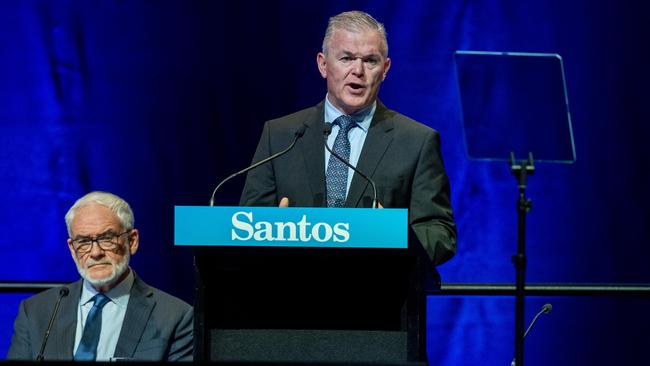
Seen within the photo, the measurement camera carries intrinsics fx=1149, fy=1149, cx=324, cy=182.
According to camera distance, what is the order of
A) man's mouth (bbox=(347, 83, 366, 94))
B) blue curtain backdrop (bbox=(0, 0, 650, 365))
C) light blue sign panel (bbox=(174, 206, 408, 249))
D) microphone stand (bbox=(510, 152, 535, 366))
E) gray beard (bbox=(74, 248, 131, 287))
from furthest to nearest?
blue curtain backdrop (bbox=(0, 0, 650, 365)), gray beard (bbox=(74, 248, 131, 287)), man's mouth (bbox=(347, 83, 366, 94)), microphone stand (bbox=(510, 152, 535, 366)), light blue sign panel (bbox=(174, 206, 408, 249))

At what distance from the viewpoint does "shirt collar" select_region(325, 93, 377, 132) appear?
2.97 meters

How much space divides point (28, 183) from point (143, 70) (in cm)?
60

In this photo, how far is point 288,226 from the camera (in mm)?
2268

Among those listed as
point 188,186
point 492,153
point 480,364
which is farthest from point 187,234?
point 480,364

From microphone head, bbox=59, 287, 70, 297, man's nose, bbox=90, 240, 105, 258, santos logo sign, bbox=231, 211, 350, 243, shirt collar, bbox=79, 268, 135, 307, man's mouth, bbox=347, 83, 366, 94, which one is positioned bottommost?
shirt collar, bbox=79, 268, 135, 307

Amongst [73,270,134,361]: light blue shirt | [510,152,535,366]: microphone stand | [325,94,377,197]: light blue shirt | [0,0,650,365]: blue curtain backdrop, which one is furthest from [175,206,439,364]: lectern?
→ [0,0,650,365]: blue curtain backdrop

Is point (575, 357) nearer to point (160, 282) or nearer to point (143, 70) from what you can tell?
point (160, 282)

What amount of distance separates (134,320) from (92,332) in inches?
4.9

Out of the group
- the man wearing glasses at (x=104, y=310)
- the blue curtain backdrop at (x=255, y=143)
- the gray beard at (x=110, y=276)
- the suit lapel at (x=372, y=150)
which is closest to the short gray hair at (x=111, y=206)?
the man wearing glasses at (x=104, y=310)

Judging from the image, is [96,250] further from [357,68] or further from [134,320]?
[357,68]

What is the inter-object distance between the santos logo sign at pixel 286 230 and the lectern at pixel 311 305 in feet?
0.16

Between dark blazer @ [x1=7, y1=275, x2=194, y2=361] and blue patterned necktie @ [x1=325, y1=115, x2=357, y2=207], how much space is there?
1.83 ft

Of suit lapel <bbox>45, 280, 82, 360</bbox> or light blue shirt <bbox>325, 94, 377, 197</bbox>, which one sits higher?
light blue shirt <bbox>325, 94, 377, 197</bbox>

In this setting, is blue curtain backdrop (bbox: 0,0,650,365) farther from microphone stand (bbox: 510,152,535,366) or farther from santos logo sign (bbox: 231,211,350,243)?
santos logo sign (bbox: 231,211,350,243)
